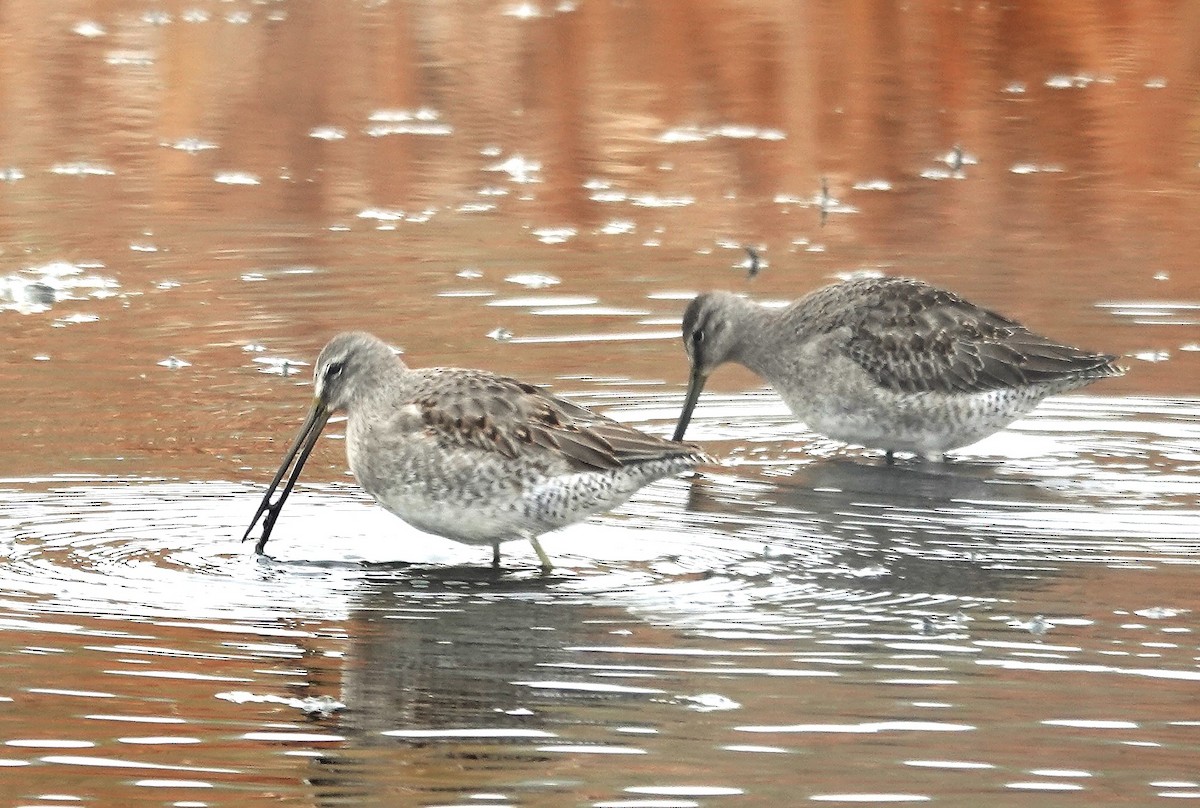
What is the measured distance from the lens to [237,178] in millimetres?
14156

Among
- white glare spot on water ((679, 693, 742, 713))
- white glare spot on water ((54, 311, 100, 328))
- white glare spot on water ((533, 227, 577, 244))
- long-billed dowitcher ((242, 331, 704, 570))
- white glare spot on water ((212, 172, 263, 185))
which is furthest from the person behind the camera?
white glare spot on water ((212, 172, 263, 185))

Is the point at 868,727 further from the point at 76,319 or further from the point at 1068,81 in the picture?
the point at 1068,81

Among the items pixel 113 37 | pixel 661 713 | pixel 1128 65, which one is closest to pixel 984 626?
pixel 661 713

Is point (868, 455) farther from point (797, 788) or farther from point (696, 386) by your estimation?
point (797, 788)

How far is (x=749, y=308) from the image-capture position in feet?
31.7

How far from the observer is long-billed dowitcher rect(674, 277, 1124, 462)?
8977mm

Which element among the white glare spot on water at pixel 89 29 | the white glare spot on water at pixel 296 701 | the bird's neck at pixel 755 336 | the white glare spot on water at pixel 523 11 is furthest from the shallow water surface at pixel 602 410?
the white glare spot on water at pixel 523 11

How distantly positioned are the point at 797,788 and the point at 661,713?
0.62m

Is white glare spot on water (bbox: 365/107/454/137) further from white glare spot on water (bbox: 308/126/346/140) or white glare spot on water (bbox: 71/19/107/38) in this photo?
white glare spot on water (bbox: 71/19/107/38)

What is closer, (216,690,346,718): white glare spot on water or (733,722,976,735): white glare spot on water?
(733,722,976,735): white glare spot on water

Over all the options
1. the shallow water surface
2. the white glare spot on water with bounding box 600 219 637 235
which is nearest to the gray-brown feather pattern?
the shallow water surface

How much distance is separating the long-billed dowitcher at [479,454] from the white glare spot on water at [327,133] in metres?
8.05

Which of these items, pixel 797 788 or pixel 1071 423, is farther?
pixel 1071 423

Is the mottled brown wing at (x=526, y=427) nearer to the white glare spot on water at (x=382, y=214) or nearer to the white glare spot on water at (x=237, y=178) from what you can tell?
the white glare spot on water at (x=382, y=214)
